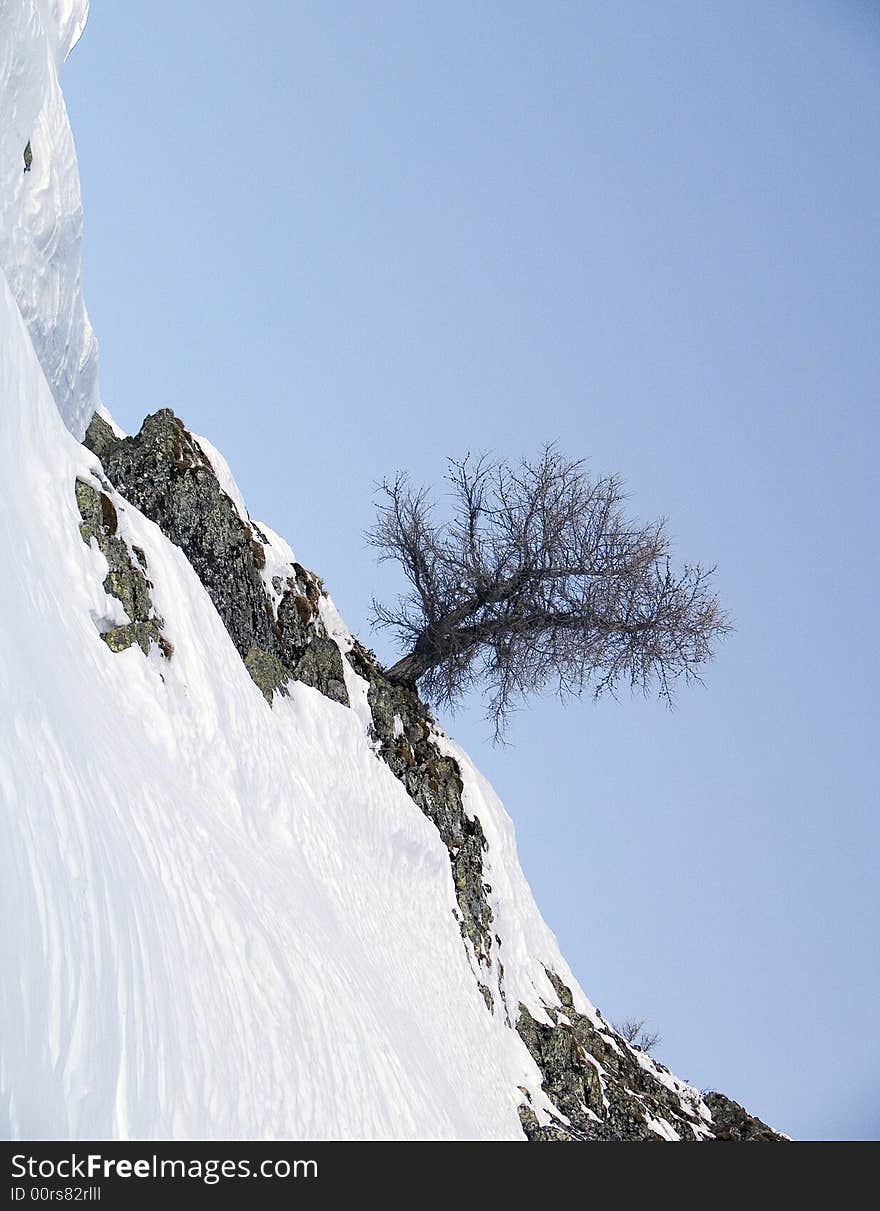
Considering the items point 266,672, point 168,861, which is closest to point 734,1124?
point 266,672

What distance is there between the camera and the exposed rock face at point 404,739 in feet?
38.8

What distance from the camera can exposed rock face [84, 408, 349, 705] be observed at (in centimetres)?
1176

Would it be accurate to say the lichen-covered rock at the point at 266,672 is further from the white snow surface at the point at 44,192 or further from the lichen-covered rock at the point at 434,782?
the white snow surface at the point at 44,192

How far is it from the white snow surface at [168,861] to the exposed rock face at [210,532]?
461 millimetres

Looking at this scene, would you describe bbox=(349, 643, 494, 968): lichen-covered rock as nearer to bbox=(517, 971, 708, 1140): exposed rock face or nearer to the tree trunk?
the tree trunk

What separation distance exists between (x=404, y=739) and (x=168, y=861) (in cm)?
863

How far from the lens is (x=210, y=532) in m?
12.2

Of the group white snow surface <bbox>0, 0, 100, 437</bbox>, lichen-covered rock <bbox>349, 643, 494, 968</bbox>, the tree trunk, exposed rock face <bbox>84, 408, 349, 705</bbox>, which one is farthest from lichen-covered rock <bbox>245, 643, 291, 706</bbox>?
the tree trunk

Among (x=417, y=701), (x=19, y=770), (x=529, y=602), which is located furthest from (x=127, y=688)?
(x=529, y=602)

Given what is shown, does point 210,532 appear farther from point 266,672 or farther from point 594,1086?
point 594,1086

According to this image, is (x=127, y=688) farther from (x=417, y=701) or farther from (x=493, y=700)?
(x=493, y=700)

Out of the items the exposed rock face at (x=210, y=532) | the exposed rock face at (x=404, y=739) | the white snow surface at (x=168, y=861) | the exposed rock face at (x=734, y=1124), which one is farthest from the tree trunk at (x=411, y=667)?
the exposed rock face at (x=734, y=1124)
